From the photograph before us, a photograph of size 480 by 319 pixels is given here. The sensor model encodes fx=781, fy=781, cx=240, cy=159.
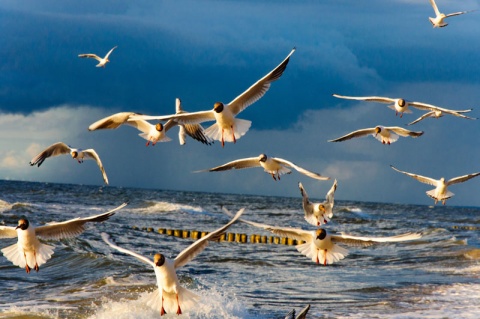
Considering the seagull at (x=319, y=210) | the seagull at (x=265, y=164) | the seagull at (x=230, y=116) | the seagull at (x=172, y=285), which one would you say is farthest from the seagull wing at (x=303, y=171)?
the seagull at (x=172, y=285)

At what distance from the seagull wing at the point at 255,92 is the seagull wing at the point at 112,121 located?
162 centimetres

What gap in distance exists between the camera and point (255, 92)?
39.0 feet

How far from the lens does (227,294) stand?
14.5m

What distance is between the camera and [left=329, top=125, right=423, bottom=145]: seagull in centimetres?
1559

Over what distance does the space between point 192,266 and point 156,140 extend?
19.3ft

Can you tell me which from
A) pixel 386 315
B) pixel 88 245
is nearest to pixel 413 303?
pixel 386 315

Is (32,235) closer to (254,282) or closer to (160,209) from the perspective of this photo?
Result: (254,282)

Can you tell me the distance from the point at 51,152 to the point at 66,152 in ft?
1.08

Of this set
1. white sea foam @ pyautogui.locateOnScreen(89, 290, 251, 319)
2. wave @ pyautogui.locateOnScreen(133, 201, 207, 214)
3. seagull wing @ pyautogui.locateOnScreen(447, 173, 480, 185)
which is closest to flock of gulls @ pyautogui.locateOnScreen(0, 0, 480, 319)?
white sea foam @ pyautogui.locateOnScreen(89, 290, 251, 319)

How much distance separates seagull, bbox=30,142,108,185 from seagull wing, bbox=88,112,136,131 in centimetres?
262

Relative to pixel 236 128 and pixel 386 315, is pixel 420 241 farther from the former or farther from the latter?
pixel 236 128

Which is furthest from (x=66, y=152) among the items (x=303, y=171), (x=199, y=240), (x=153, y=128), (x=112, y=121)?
(x=199, y=240)

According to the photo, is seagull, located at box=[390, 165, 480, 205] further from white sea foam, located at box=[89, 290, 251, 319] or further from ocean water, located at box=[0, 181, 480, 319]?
white sea foam, located at box=[89, 290, 251, 319]

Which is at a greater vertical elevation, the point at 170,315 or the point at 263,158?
the point at 263,158
